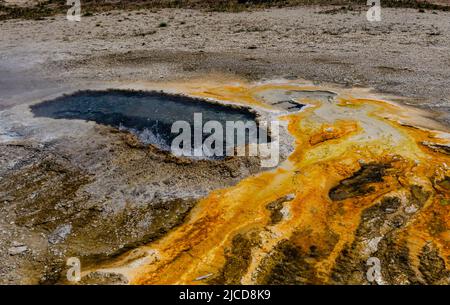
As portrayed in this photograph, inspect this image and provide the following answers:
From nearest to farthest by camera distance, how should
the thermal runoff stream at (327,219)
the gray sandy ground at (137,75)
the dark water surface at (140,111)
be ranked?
the thermal runoff stream at (327,219) < the gray sandy ground at (137,75) < the dark water surface at (140,111)

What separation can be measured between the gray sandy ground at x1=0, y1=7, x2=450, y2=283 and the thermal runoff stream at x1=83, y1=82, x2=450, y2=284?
0.52 m

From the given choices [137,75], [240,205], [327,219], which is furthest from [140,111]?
[327,219]

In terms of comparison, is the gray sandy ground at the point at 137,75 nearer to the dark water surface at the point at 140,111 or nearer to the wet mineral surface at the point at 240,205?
the wet mineral surface at the point at 240,205

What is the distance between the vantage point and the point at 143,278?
5094 mm

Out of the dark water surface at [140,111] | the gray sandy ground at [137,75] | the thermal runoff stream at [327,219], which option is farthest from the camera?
the dark water surface at [140,111]

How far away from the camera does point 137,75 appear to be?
39.6ft

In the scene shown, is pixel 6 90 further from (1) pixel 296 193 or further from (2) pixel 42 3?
(2) pixel 42 3

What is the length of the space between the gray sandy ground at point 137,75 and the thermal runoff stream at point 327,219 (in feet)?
1.71

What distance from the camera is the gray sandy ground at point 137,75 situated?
6.09 m

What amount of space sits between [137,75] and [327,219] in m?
7.84

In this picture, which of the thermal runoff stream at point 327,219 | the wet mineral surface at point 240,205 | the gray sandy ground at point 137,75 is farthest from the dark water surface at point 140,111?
the thermal runoff stream at point 327,219

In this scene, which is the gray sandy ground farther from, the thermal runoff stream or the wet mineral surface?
the thermal runoff stream

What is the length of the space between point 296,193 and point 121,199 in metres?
2.72
